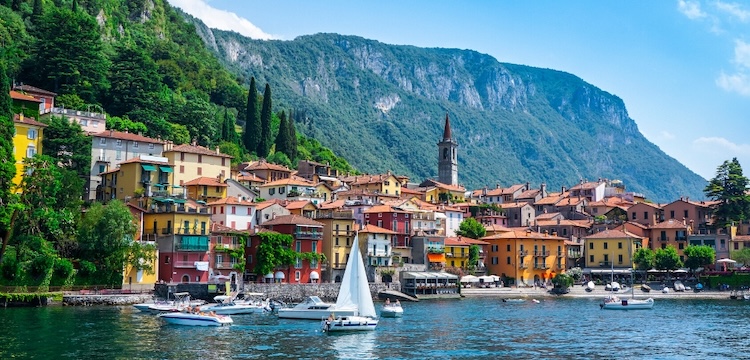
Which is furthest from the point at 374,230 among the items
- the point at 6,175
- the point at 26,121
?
the point at 6,175

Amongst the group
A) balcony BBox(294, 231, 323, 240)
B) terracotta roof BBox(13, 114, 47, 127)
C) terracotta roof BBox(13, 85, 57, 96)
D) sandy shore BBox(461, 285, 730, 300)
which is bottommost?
sandy shore BBox(461, 285, 730, 300)

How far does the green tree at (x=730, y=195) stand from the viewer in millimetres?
115438

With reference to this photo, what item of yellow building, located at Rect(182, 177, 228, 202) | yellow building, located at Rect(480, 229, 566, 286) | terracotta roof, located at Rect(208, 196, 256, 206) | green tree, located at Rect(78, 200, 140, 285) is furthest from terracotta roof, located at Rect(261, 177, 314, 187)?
green tree, located at Rect(78, 200, 140, 285)

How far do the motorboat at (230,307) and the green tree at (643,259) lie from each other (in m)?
54.8

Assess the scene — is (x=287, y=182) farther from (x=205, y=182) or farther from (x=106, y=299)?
(x=106, y=299)

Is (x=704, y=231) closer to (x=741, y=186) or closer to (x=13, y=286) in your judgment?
(x=741, y=186)

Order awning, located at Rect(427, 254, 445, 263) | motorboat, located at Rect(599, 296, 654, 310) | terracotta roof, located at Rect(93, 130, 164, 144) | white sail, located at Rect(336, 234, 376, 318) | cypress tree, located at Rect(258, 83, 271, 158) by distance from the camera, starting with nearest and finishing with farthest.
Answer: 1. white sail, located at Rect(336, 234, 376, 318)
2. motorboat, located at Rect(599, 296, 654, 310)
3. terracotta roof, located at Rect(93, 130, 164, 144)
4. awning, located at Rect(427, 254, 445, 263)
5. cypress tree, located at Rect(258, 83, 271, 158)

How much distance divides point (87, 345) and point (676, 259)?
260 ft

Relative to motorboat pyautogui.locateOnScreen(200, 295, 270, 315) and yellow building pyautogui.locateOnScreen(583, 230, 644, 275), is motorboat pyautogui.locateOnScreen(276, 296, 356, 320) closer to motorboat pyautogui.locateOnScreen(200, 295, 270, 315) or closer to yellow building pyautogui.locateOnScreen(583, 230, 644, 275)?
motorboat pyautogui.locateOnScreen(200, 295, 270, 315)

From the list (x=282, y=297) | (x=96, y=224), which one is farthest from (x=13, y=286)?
(x=282, y=297)

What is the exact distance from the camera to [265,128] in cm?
13912

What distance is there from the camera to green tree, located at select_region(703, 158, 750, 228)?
379ft

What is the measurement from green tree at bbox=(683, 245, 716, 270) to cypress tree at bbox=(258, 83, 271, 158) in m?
64.6

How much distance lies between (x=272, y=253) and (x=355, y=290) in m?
26.5
